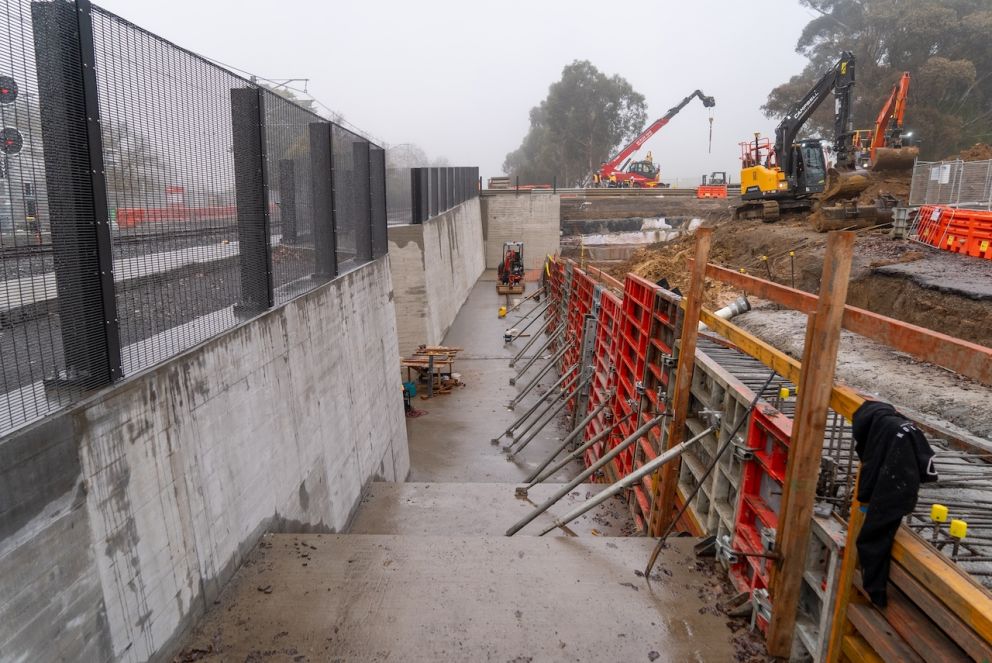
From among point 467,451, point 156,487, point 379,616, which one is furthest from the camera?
point 467,451

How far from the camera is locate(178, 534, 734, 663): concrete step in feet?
13.3

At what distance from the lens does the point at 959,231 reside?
41.8 feet

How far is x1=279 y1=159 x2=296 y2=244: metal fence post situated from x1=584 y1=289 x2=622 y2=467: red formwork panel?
5415 millimetres

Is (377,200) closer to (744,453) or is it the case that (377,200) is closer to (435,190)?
(744,453)

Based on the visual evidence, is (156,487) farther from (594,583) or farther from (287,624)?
(594,583)

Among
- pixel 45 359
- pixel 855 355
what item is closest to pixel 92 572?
pixel 45 359

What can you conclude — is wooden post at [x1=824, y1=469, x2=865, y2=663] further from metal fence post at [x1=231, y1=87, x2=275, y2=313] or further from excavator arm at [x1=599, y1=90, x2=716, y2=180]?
excavator arm at [x1=599, y1=90, x2=716, y2=180]

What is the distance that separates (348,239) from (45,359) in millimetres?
5827

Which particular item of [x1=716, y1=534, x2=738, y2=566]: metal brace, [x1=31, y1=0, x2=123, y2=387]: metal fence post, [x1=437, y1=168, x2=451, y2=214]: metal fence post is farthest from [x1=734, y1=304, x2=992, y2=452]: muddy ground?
[x1=437, y1=168, x2=451, y2=214]: metal fence post

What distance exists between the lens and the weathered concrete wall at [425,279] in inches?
644

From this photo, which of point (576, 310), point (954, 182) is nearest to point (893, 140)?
point (954, 182)

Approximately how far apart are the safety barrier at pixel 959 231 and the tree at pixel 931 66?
92.1 ft

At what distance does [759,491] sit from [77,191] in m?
4.93

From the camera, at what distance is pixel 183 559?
4.02 m
